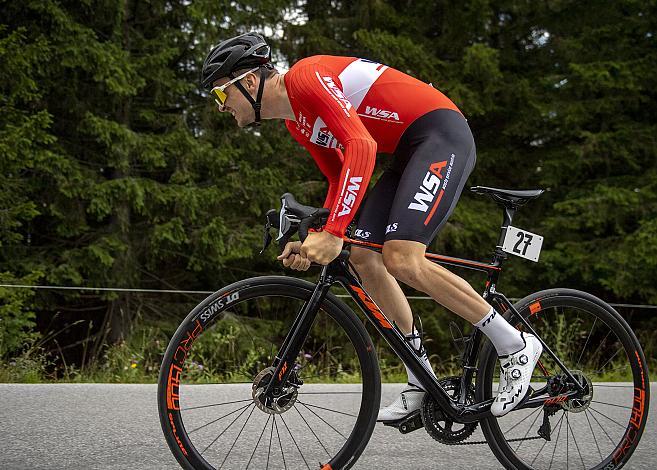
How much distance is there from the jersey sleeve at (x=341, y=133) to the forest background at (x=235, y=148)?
24.2 ft

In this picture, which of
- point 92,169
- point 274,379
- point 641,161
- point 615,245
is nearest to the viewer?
point 274,379

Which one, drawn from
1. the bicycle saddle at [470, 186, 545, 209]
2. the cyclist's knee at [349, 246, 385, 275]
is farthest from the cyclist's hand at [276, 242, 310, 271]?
the bicycle saddle at [470, 186, 545, 209]

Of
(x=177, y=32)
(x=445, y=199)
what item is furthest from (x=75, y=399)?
(x=177, y=32)

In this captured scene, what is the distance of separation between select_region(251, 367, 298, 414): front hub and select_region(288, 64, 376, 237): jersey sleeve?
63cm

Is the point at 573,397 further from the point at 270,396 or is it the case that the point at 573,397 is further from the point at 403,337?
the point at 270,396

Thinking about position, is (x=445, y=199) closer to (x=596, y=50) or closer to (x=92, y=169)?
(x=92, y=169)

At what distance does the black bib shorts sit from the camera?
9.02 ft

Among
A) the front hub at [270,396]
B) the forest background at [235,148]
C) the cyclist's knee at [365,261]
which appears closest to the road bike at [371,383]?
the front hub at [270,396]

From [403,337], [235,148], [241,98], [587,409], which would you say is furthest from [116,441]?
[235,148]

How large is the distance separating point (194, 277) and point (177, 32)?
15.2 feet

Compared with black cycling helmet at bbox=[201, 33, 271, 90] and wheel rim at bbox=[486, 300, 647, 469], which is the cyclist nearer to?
black cycling helmet at bbox=[201, 33, 271, 90]

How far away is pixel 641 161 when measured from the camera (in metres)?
13.7

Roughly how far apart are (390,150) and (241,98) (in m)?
0.71

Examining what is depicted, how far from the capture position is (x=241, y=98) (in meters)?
2.89
